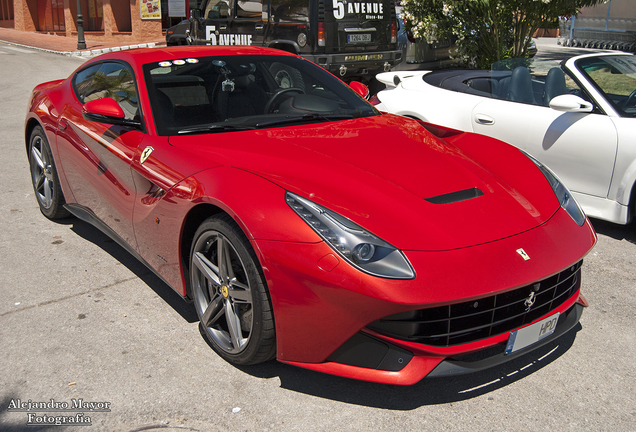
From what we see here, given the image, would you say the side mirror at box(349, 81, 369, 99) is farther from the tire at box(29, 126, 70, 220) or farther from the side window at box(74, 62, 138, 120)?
the tire at box(29, 126, 70, 220)

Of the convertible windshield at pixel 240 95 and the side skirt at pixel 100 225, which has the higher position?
the convertible windshield at pixel 240 95

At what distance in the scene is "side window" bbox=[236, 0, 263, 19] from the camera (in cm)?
1059

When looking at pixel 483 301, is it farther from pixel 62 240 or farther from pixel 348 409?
pixel 62 240

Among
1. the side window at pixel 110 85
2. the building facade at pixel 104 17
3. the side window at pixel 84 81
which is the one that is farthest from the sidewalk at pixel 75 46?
the side window at pixel 110 85

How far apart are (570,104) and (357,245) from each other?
2983mm

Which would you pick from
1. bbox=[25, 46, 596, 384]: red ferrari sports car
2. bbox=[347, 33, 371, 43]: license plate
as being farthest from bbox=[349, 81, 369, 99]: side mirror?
bbox=[347, 33, 371, 43]: license plate

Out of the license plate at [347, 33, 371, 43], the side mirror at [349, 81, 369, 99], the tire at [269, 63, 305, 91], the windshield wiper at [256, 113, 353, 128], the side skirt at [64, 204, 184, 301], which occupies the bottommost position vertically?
the side skirt at [64, 204, 184, 301]

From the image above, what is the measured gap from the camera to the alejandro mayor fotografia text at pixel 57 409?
2.46 metres

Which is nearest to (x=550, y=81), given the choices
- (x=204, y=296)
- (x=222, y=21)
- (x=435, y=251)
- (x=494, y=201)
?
(x=494, y=201)

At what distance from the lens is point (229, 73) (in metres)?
3.74

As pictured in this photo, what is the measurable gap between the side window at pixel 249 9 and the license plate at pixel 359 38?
177 centimetres

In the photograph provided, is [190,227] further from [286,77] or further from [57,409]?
[286,77]

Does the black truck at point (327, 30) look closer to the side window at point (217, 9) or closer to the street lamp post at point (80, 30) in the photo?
the side window at point (217, 9)

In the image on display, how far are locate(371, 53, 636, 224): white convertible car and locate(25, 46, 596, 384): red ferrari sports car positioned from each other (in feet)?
4.30
